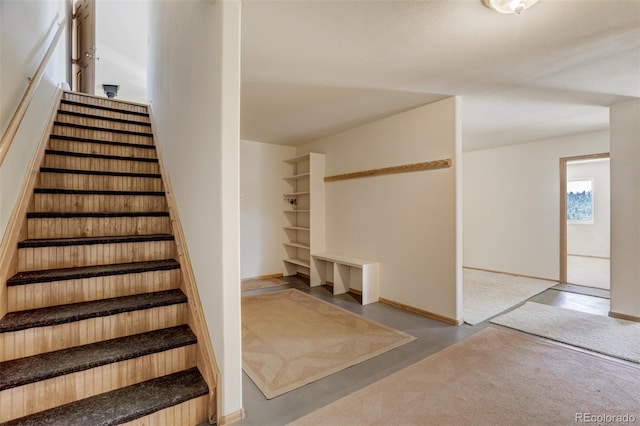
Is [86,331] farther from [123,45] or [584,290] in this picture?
[584,290]

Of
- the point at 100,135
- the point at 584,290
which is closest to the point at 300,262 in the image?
the point at 100,135

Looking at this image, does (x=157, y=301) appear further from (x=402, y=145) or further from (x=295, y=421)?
(x=402, y=145)

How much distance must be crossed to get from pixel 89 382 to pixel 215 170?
125 centimetres

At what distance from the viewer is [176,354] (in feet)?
5.60

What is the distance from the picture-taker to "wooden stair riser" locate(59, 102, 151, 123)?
3254mm

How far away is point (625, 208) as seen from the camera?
9.98 feet

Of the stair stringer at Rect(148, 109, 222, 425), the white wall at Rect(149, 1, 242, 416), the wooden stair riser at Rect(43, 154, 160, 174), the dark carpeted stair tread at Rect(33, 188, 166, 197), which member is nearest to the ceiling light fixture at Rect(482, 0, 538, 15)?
the white wall at Rect(149, 1, 242, 416)

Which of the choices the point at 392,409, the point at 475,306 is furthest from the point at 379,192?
the point at 392,409

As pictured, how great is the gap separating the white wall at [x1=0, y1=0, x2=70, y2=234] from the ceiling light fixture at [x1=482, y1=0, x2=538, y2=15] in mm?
2802

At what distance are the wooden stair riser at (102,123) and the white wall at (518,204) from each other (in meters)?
5.66

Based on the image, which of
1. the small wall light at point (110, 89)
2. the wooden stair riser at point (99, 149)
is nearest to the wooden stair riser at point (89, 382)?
the wooden stair riser at point (99, 149)

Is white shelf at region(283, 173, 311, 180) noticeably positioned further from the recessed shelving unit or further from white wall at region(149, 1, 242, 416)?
white wall at region(149, 1, 242, 416)

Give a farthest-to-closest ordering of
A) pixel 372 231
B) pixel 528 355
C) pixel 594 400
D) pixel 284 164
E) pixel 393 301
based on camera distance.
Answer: pixel 284 164 < pixel 372 231 < pixel 393 301 < pixel 528 355 < pixel 594 400

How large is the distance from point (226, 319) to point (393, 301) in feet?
8.49
